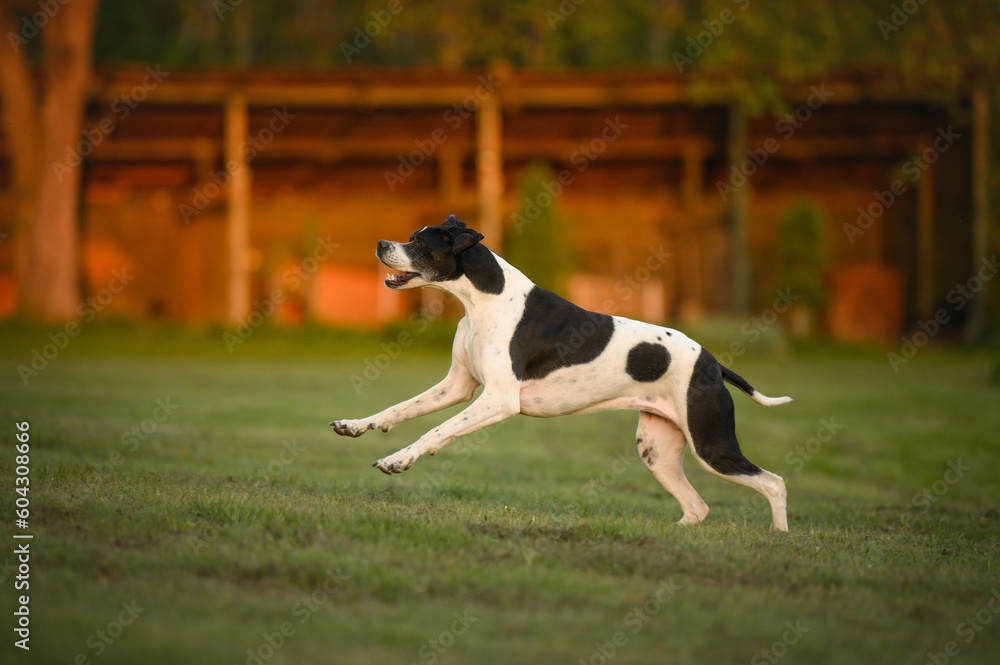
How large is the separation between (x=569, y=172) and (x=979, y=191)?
Answer: 33.1 ft

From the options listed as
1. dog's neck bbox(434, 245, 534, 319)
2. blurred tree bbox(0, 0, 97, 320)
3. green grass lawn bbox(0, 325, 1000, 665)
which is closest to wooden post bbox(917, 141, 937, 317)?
green grass lawn bbox(0, 325, 1000, 665)

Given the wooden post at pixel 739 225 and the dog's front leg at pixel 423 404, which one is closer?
the dog's front leg at pixel 423 404

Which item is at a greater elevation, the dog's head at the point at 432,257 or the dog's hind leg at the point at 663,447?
the dog's head at the point at 432,257

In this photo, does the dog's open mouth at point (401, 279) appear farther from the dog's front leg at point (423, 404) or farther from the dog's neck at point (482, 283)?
the dog's front leg at point (423, 404)

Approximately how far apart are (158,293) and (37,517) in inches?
884

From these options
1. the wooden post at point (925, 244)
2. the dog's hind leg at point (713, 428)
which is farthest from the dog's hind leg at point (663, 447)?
the wooden post at point (925, 244)

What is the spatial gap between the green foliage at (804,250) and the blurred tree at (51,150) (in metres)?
16.3

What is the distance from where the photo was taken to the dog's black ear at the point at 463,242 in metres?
5.04

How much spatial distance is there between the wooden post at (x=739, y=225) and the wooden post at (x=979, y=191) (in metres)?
5.31

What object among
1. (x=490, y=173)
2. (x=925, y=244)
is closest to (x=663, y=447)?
(x=490, y=173)

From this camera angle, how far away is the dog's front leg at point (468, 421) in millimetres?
4691

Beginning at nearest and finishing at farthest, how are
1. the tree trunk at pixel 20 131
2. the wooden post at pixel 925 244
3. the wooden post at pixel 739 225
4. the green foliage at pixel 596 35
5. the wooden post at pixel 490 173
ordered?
the tree trunk at pixel 20 131 < the wooden post at pixel 490 173 < the wooden post at pixel 739 225 < the green foliage at pixel 596 35 < the wooden post at pixel 925 244

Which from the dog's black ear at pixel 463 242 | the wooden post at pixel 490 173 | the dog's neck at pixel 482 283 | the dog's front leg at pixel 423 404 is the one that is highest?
the wooden post at pixel 490 173

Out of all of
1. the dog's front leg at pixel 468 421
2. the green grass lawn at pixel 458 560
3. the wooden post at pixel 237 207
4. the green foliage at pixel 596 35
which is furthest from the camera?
the green foliage at pixel 596 35
